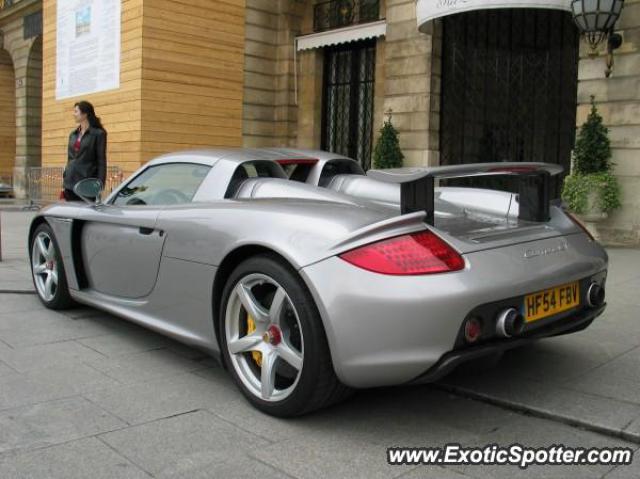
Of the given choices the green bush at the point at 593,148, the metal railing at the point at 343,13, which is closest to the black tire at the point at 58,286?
the green bush at the point at 593,148

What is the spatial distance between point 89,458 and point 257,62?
13814 mm

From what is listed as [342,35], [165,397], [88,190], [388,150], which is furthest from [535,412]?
[342,35]

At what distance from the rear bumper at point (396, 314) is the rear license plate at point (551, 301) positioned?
180mm

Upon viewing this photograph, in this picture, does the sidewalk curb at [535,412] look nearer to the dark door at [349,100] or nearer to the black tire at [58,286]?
the black tire at [58,286]

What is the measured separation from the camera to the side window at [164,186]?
387cm

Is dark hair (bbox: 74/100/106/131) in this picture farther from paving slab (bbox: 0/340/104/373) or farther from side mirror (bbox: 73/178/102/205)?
paving slab (bbox: 0/340/104/373)

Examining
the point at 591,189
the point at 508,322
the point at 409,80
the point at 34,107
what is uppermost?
the point at 34,107

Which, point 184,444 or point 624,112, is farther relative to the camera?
point 624,112

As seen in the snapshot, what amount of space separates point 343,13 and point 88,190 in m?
11.1

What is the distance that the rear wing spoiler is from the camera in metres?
2.88

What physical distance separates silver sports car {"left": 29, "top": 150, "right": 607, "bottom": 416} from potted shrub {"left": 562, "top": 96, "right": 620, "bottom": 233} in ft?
18.1

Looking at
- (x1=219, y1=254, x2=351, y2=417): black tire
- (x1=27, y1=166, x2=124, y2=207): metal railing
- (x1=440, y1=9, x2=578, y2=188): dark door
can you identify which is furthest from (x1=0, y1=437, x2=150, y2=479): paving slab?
(x1=27, y1=166, x2=124, y2=207): metal railing

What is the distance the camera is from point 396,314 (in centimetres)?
258

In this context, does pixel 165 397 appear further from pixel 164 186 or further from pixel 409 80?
pixel 409 80
